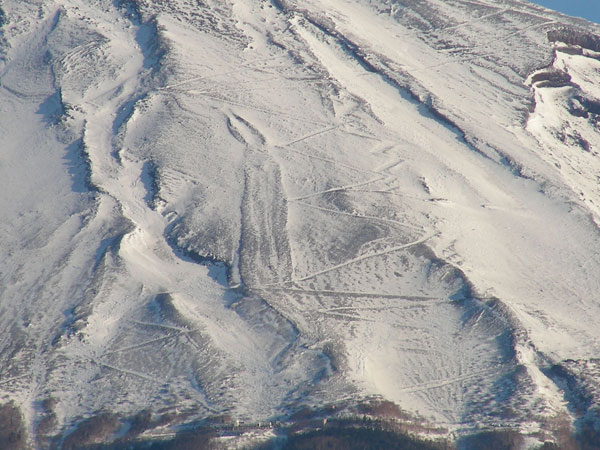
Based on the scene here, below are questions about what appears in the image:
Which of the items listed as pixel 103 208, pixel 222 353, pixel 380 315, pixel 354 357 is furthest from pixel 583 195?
pixel 103 208

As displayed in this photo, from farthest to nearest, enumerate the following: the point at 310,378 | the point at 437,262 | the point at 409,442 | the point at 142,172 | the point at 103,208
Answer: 1. the point at 142,172
2. the point at 103,208
3. the point at 437,262
4. the point at 310,378
5. the point at 409,442

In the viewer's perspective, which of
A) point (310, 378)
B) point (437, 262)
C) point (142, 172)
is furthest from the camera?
point (142, 172)

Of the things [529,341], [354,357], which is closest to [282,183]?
[354,357]

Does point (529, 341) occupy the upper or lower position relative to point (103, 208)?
upper

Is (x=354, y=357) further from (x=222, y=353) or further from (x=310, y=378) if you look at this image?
(x=222, y=353)

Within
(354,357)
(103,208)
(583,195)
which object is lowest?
(103,208)

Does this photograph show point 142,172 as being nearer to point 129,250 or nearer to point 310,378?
point 129,250

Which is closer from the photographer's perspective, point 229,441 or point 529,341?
point 229,441
